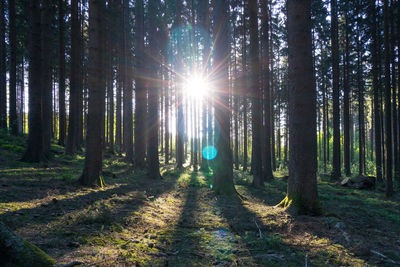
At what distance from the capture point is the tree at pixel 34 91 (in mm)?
10141

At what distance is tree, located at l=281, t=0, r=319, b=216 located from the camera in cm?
569

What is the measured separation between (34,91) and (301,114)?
440 inches

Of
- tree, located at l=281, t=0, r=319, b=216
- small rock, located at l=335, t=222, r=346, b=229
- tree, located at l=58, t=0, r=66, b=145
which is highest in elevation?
tree, located at l=58, t=0, r=66, b=145

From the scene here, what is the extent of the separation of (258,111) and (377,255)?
31.8ft

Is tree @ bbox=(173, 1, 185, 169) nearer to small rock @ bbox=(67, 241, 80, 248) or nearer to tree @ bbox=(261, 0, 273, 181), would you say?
tree @ bbox=(261, 0, 273, 181)

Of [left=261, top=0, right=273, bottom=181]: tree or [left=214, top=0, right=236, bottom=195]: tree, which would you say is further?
[left=261, top=0, right=273, bottom=181]: tree

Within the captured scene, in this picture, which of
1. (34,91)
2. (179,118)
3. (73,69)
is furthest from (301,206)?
(179,118)

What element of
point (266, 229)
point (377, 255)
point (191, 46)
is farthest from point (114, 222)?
point (191, 46)

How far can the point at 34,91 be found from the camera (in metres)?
10.4

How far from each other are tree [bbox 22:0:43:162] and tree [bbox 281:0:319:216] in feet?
34.7

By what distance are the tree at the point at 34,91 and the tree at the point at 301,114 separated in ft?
34.7

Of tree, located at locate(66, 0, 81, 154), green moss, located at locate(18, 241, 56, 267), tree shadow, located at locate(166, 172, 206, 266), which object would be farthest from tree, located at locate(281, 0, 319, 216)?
tree, located at locate(66, 0, 81, 154)

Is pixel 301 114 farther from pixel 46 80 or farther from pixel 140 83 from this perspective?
pixel 46 80

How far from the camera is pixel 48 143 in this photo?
44.9 feet
